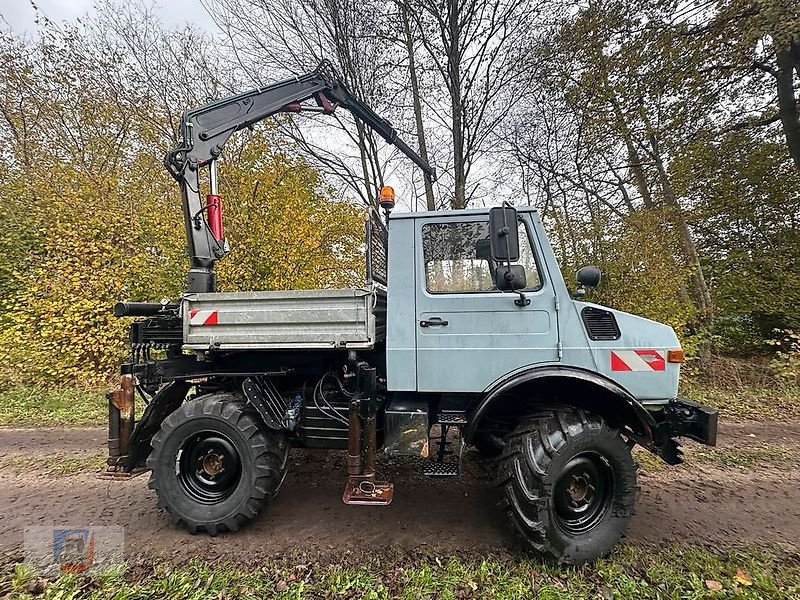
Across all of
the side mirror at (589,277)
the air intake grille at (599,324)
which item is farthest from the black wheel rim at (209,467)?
the side mirror at (589,277)

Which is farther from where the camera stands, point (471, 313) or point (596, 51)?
point (596, 51)

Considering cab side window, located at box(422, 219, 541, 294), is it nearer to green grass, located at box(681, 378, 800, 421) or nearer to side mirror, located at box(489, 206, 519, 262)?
side mirror, located at box(489, 206, 519, 262)

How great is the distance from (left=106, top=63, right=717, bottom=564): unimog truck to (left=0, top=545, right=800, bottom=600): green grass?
0.20 meters

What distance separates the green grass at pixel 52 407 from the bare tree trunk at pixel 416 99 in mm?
7178

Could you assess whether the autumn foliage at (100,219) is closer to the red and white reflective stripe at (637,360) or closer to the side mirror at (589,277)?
the side mirror at (589,277)

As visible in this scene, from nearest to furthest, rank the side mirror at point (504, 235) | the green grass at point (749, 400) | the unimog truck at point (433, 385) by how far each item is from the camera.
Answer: the side mirror at point (504, 235), the unimog truck at point (433, 385), the green grass at point (749, 400)

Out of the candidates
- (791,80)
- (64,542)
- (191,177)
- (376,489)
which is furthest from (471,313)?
(791,80)

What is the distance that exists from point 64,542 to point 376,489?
7.19 ft

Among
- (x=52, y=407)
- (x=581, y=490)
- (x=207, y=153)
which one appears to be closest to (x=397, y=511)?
(x=581, y=490)

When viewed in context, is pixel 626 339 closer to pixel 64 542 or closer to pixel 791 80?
pixel 64 542

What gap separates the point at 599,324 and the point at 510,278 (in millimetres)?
736

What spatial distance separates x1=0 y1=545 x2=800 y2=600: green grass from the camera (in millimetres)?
2361

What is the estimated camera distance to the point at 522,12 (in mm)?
8523

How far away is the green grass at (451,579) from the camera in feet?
7.75
